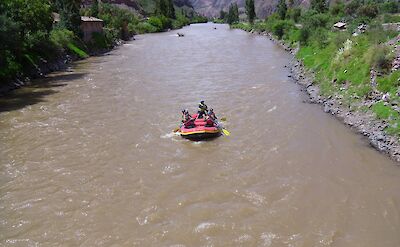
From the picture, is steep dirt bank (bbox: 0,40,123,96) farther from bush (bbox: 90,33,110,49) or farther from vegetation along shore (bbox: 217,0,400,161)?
vegetation along shore (bbox: 217,0,400,161)

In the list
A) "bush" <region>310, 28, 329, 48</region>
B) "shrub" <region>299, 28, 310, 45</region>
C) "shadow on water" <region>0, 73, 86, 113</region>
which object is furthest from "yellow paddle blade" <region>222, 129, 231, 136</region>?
"shrub" <region>299, 28, 310, 45</region>

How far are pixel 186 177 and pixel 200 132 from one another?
12.9 ft

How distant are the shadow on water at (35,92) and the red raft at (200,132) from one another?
1220cm

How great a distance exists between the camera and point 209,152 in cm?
1712

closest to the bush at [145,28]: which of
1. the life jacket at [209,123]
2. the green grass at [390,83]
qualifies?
the life jacket at [209,123]

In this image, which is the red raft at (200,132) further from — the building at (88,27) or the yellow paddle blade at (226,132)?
the building at (88,27)

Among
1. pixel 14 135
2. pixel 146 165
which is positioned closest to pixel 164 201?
pixel 146 165

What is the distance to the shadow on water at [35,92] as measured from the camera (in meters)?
25.1

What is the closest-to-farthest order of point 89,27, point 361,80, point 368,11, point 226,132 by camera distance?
point 226,132
point 361,80
point 89,27
point 368,11

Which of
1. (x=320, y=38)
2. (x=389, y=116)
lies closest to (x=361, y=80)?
(x=389, y=116)

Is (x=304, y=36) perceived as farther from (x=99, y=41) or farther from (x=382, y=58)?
(x=99, y=41)

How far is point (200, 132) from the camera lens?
18.2 m

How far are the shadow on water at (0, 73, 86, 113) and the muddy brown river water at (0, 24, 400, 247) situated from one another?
10.3 inches

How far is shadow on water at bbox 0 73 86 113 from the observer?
2514 cm
